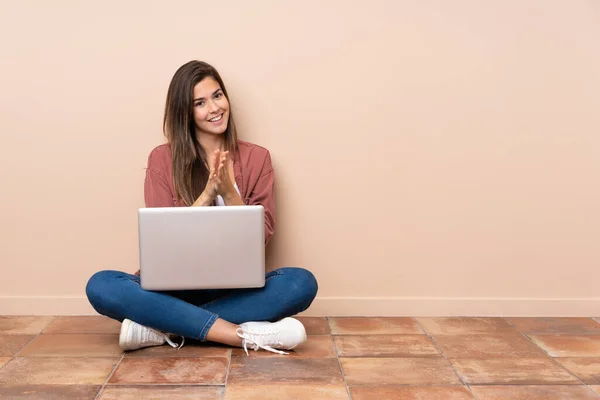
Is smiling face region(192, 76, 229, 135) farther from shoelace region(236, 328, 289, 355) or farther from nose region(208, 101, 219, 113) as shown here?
shoelace region(236, 328, 289, 355)

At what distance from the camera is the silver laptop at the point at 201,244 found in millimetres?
2150

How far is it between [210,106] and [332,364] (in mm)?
1028

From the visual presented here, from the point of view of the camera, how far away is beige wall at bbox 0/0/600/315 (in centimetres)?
271

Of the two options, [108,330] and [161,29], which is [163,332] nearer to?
[108,330]

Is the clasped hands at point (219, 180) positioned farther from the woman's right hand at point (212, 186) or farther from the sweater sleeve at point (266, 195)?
the sweater sleeve at point (266, 195)

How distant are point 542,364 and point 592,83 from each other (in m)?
1.19

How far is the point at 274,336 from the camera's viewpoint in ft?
7.56

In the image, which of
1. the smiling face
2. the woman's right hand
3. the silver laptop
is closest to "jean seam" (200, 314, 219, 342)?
the silver laptop

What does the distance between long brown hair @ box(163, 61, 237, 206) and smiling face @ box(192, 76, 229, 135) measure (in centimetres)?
2

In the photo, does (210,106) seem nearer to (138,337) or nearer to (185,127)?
(185,127)

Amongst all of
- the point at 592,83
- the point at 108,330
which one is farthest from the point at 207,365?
the point at 592,83

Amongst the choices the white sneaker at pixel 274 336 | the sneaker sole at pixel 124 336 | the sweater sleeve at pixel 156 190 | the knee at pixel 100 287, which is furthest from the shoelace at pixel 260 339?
the sweater sleeve at pixel 156 190

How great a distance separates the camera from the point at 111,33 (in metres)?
2.70

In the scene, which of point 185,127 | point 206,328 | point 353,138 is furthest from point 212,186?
point 353,138
